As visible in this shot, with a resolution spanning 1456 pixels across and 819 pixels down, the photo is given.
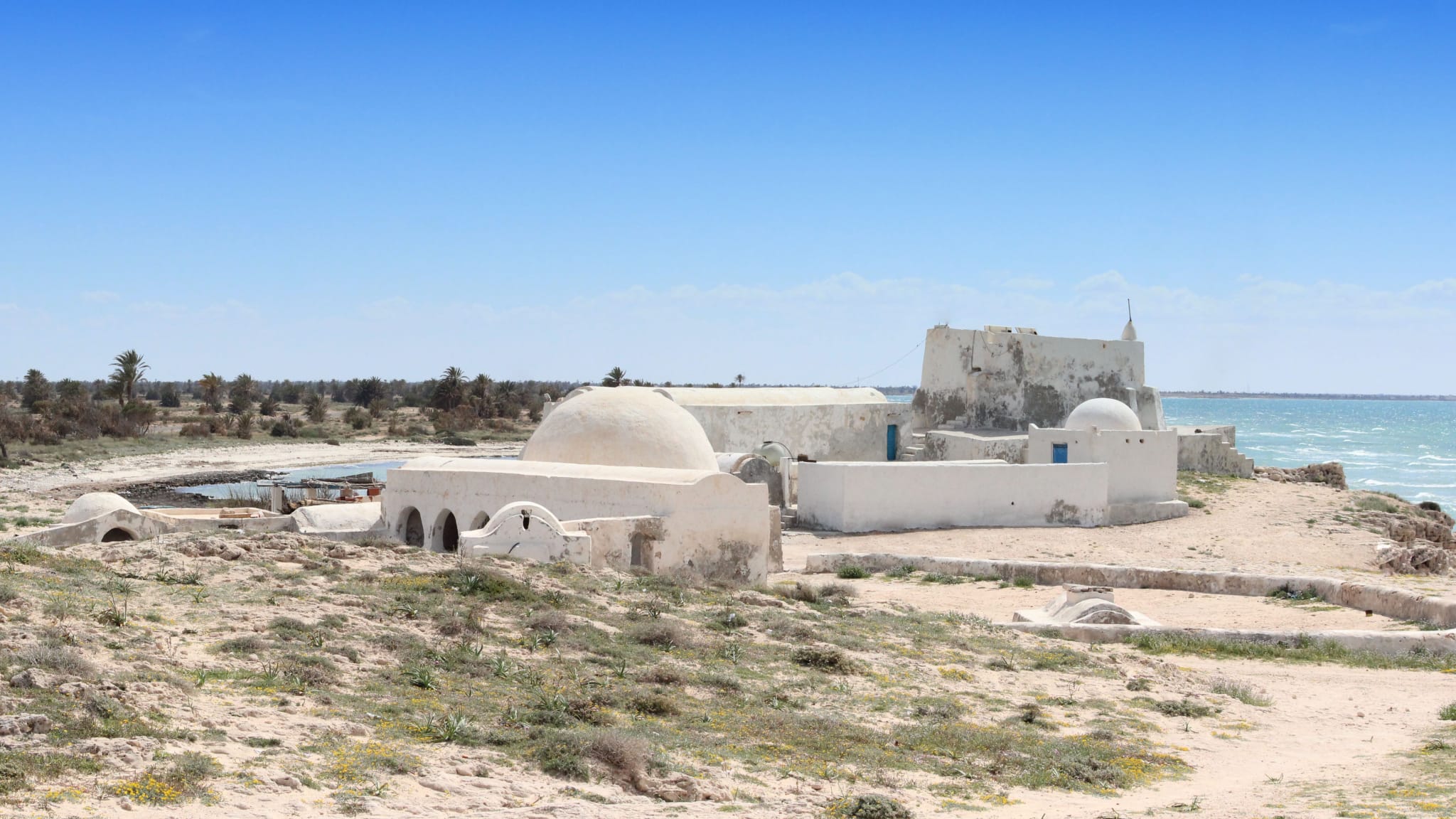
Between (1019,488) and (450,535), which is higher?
(1019,488)

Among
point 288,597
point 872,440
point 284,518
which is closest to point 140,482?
point 284,518

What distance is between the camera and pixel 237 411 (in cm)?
6838

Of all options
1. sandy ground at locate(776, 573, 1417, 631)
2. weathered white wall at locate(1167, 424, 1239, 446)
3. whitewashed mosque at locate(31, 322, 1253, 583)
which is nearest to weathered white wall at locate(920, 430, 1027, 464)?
whitewashed mosque at locate(31, 322, 1253, 583)

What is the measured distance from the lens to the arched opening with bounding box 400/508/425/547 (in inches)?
763

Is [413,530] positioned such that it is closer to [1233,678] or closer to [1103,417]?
[1233,678]

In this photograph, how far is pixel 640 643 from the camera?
36.0 ft

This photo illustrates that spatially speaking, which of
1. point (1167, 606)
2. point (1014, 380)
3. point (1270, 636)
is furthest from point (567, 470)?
point (1014, 380)

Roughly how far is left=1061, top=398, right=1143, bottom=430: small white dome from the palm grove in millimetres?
20335

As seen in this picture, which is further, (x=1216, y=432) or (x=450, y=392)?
(x=450, y=392)

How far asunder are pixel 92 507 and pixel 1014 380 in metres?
24.4

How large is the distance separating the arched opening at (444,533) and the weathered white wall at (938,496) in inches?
308

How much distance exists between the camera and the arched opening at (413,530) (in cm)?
1938

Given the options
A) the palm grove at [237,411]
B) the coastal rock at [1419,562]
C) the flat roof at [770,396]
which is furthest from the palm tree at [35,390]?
the coastal rock at [1419,562]

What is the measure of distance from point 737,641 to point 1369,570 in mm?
14677
